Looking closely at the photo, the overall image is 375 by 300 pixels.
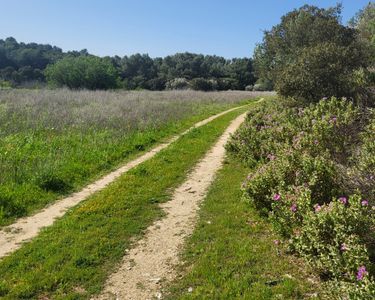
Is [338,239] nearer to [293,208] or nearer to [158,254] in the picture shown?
[293,208]

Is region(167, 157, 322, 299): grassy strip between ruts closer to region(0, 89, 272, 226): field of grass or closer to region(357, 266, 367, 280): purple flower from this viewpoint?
region(357, 266, 367, 280): purple flower

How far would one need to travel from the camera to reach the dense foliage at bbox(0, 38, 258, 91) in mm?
52406

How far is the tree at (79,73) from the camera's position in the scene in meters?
51.4

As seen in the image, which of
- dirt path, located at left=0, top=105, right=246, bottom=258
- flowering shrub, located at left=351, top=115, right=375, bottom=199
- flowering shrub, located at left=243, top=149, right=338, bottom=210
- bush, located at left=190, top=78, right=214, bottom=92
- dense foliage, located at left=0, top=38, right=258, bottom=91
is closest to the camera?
flowering shrub, located at left=351, top=115, right=375, bottom=199

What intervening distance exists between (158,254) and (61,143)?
27.5 feet

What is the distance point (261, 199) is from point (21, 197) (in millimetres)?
5227

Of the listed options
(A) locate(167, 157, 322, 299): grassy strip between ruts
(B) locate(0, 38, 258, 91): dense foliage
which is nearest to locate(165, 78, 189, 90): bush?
(B) locate(0, 38, 258, 91): dense foliage

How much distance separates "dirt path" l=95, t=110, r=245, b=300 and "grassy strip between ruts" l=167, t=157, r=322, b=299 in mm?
224

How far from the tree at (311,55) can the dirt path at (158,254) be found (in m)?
10.0

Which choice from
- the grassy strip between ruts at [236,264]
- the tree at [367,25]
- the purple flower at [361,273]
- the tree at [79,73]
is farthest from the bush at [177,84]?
the purple flower at [361,273]

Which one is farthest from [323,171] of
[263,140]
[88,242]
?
[263,140]

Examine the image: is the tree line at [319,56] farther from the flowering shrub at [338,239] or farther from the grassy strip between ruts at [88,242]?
the flowering shrub at [338,239]

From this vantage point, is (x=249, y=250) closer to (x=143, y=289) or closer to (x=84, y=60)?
(x=143, y=289)

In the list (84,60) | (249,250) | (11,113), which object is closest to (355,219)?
(249,250)
